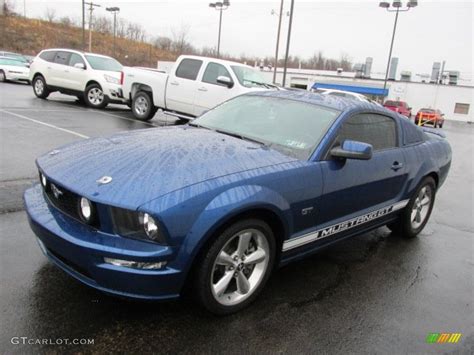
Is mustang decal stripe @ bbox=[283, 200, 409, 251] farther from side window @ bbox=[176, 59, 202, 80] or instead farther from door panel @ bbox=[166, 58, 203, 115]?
side window @ bbox=[176, 59, 202, 80]

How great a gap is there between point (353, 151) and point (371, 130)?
35.7 inches

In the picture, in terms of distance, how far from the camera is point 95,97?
1403 cm

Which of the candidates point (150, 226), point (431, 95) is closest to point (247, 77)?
point (150, 226)

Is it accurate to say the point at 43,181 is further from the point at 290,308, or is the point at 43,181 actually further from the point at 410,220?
the point at 410,220

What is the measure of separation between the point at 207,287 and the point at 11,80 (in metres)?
23.3

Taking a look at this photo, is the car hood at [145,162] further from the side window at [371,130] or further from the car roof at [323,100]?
the car roof at [323,100]

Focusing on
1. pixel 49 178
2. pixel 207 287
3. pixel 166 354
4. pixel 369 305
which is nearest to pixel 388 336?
pixel 369 305

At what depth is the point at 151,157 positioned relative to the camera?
10.1ft

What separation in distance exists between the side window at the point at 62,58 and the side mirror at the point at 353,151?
13047 mm

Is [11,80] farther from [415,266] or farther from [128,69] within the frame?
[415,266]

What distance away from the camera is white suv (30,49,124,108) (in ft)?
44.5

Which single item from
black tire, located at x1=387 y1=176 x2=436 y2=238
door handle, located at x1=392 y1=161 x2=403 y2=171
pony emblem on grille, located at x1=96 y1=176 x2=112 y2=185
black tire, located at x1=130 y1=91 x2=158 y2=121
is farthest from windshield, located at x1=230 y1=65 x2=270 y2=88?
pony emblem on grille, located at x1=96 y1=176 x2=112 y2=185

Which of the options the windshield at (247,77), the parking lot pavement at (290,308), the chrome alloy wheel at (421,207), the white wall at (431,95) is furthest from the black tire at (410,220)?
the white wall at (431,95)

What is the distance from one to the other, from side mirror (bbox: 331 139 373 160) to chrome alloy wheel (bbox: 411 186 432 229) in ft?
6.14
